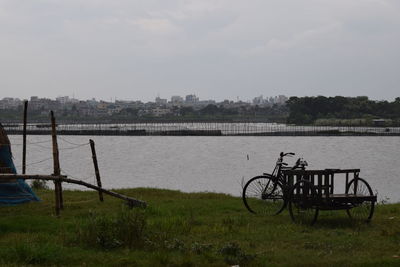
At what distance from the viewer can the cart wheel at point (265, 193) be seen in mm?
12570

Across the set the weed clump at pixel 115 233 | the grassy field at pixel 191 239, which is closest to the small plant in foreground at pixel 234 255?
the grassy field at pixel 191 239

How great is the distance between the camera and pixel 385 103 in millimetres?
193125

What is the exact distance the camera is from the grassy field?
826cm

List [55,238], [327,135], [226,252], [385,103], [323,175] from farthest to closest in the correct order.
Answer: [385,103] → [327,135] → [323,175] → [55,238] → [226,252]

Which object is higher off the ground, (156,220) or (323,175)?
(323,175)

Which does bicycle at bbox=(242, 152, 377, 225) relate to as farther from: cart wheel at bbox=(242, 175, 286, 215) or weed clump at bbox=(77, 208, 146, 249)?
weed clump at bbox=(77, 208, 146, 249)

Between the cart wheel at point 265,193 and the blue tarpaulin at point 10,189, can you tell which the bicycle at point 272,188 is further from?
the blue tarpaulin at point 10,189

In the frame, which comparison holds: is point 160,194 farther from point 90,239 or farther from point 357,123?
point 357,123

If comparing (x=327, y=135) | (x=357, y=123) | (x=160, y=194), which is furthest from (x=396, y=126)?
(x=160, y=194)

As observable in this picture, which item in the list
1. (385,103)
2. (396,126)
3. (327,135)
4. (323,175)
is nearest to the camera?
(323,175)

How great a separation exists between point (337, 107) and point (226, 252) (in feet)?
615

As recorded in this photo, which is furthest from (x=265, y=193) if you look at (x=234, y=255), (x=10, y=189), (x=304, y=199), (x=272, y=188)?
(x=10, y=189)

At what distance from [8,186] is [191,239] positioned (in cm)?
652

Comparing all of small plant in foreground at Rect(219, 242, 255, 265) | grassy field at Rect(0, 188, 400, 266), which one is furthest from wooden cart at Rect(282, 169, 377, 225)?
small plant in foreground at Rect(219, 242, 255, 265)
